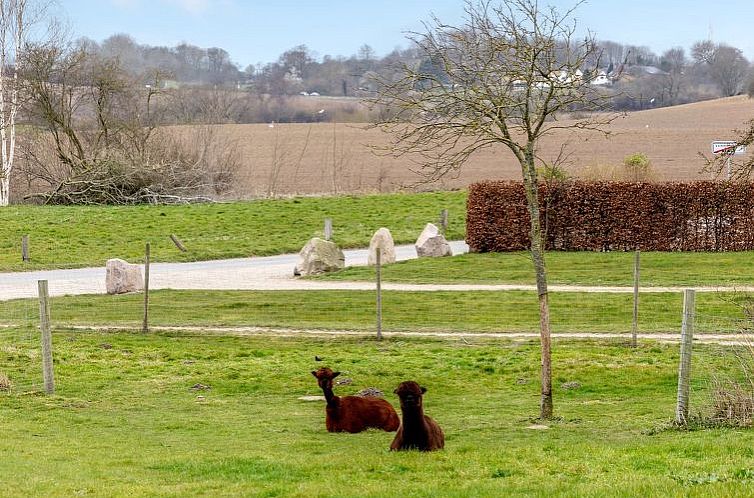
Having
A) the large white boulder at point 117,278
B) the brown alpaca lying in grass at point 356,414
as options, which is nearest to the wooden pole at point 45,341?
the brown alpaca lying in grass at point 356,414

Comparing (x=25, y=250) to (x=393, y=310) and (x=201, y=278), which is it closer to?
(x=201, y=278)

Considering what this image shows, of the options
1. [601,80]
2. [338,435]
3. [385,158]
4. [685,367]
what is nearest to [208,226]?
[385,158]

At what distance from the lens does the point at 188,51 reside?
177 meters

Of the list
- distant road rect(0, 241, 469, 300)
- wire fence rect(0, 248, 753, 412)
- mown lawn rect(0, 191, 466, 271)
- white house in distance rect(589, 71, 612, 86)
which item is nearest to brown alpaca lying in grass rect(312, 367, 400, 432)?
white house in distance rect(589, 71, 612, 86)

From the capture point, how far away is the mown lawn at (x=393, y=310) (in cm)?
2198

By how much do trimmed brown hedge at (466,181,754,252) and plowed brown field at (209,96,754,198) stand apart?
36.7 ft

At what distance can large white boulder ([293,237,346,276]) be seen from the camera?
32625mm

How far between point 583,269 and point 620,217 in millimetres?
5102

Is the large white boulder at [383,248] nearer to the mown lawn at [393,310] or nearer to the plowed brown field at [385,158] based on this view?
the mown lawn at [393,310]

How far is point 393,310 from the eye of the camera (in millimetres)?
24109

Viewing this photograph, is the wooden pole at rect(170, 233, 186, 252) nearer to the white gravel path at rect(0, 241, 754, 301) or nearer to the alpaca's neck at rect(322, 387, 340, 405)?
the white gravel path at rect(0, 241, 754, 301)

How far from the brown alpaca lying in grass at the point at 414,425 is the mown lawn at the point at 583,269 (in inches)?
732

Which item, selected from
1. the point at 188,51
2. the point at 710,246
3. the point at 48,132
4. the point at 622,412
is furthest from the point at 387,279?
the point at 188,51

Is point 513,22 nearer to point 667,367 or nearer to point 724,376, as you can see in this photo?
point 724,376
